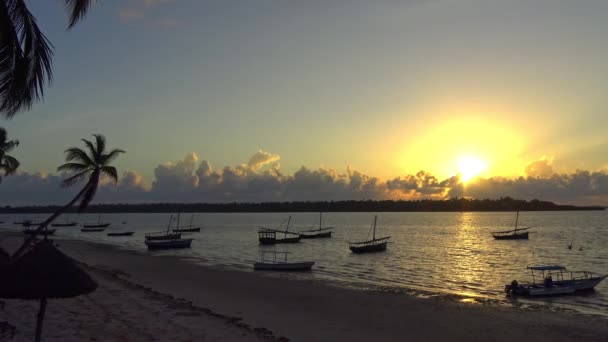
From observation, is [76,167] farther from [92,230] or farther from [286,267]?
[92,230]

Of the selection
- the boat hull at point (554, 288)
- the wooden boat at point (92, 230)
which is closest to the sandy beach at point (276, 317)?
the boat hull at point (554, 288)

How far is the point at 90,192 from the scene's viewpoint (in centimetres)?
3600

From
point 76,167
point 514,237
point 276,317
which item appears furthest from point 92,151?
point 514,237

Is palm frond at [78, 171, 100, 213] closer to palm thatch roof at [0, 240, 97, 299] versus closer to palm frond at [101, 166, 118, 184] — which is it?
palm frond at [101, 166, 118, 184]

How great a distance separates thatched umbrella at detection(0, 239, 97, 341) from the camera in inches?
373

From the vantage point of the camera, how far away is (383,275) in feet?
145

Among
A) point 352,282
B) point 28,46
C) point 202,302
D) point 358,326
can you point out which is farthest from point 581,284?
point 28,46

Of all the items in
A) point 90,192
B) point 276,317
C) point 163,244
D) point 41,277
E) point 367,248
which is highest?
point 90,192

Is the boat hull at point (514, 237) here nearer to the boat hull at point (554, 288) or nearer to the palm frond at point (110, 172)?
the boat hull at point (554, 288)

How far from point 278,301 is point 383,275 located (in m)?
18.0

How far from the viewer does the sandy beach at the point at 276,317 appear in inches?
652

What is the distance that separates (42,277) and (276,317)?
50.3ft

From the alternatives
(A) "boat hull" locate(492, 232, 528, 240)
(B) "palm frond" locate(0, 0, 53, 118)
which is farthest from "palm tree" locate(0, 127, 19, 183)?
(A) "boat hull" locate(492, 232, 528, 240)

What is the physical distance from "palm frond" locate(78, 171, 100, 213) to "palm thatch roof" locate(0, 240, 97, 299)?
2458 centimetres
